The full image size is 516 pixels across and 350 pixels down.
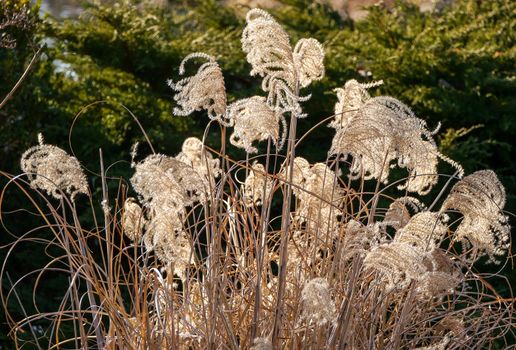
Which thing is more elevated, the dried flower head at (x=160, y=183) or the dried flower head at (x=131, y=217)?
the dried flower head at (x=160, y=183)

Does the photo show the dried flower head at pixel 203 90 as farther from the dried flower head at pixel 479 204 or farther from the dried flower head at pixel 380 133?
the dried flower head at pixel 479 204

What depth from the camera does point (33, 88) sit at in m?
5.17

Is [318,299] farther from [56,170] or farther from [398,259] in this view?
[56,170]

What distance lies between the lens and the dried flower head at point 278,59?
254 centimetres

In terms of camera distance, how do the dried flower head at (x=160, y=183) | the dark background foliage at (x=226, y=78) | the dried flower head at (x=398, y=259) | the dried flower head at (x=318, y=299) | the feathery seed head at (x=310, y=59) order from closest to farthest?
the dried flower head at (x=318, y=299)
the dried flower head at (x=398, y=259)
the dried flower head at (x=160, y=183)
the feathery seed head at (x=310, y=59)
the dark background foliage at (x=226, y=78)

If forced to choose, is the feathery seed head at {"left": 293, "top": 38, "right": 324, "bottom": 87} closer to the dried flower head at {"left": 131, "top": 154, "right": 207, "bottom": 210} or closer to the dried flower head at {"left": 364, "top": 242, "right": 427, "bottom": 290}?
the dried flower head at {"left": 131, "top": 154, "right": 207, "bottom": 210}

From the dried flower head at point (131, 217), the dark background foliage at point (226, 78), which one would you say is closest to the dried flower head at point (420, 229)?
the dried flower head at point (131, 217)

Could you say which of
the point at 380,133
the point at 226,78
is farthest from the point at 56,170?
the point at 226,78

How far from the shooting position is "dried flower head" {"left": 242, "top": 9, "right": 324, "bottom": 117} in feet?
8.34

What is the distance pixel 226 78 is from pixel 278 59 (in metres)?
3.32

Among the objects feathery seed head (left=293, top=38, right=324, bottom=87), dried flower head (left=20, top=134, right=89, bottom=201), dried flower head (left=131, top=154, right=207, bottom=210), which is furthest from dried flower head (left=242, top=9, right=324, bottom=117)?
dried flower head (left=20, top=134, right=89, bottom=201)

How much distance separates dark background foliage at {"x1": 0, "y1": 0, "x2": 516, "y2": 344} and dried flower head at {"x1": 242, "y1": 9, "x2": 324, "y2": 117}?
2156 mm

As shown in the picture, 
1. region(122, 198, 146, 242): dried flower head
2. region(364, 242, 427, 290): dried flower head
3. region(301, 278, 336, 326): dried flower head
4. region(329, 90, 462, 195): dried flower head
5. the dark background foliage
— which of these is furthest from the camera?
the dark background foliage

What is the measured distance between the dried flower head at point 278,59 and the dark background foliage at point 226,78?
2.16 metres
